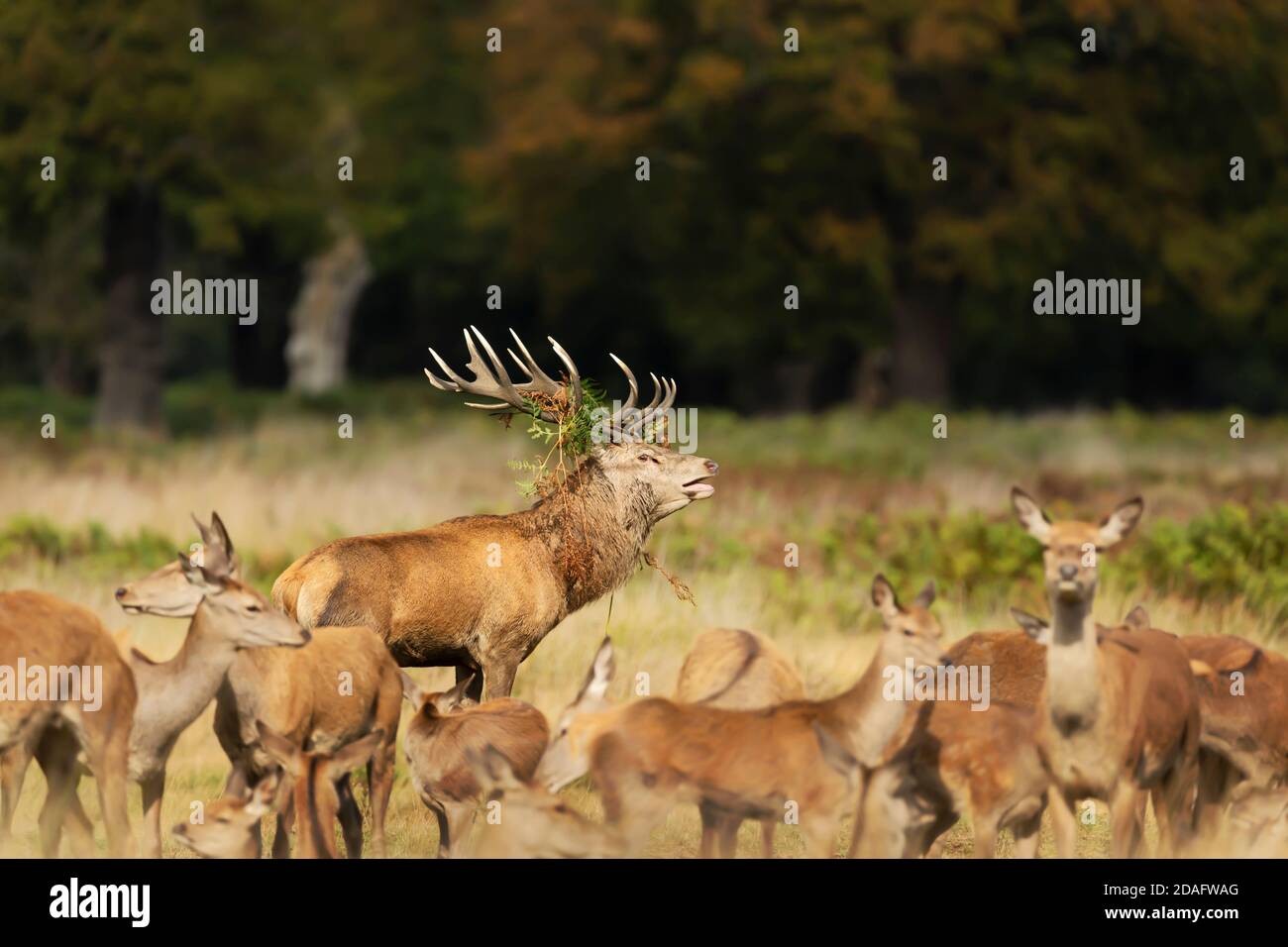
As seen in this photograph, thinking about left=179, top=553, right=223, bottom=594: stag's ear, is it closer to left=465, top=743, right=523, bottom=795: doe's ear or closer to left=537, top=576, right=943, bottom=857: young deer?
left=465, top=743, right=523, bottom=795: doe's ear

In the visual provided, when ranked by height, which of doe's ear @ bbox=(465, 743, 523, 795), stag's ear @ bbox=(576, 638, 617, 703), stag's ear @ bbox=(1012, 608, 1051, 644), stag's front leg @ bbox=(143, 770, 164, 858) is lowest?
stag's front leg @ bbox=(143, 770, 164, 858)

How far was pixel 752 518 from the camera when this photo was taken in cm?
1933

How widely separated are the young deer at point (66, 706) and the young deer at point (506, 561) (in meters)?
1.49

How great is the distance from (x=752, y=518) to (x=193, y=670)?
36.2 ft

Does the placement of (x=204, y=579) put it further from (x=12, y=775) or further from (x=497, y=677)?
(x=497, y=677)

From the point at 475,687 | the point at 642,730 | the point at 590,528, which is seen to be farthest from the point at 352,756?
the point at 590,528

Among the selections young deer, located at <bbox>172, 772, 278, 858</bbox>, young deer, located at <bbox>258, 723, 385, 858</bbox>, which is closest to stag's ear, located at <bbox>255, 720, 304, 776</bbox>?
young deer, located at <bbox>258, 723, 385, 858</bbox>

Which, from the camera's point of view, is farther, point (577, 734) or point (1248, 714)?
point (1248, 714)

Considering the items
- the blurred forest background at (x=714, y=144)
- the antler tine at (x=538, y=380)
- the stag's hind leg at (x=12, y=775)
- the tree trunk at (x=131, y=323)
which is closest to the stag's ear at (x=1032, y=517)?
the antler tine at (x=538, y=380)

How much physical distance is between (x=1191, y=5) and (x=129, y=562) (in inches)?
776

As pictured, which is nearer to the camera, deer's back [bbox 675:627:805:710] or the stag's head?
deer's back [bbox 675:627:805:710]

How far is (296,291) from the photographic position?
51.8m

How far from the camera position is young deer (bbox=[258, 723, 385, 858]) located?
8.21 metres

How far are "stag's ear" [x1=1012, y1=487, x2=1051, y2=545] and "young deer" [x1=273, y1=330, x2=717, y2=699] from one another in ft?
9.58
